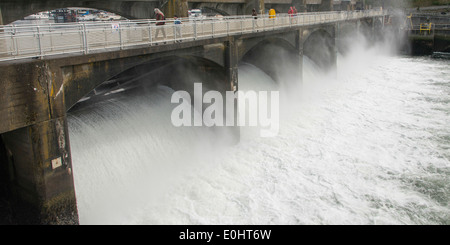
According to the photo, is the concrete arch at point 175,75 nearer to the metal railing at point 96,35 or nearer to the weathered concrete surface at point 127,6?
the metal railing at point 96,35

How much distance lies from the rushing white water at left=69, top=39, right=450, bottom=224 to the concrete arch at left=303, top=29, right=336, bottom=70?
15.2 m

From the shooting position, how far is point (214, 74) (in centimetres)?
2033

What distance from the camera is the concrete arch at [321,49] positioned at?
39312mm

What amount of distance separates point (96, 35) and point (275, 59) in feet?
66.7

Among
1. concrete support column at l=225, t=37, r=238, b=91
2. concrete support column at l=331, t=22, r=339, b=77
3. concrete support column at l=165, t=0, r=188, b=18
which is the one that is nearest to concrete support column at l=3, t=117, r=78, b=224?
concrete support column at l=225, t=37, r=238, b=91

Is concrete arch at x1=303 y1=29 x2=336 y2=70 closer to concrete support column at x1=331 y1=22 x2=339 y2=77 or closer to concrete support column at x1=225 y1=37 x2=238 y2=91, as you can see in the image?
concrete support column at x1=331 y1=22 x2=339 y2=77

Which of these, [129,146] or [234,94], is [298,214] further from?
[234,94]

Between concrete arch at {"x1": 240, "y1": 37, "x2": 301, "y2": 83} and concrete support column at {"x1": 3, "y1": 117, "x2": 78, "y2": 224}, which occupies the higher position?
concrete arch at {"x1": 240, "y1": 37, "x2": 301, "y2": 83}

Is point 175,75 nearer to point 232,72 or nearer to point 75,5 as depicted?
point 232,72

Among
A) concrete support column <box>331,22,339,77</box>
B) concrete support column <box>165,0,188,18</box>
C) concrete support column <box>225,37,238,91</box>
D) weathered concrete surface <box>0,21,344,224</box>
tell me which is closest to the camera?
weathered concrete surface <box>0,21,344,224</box>

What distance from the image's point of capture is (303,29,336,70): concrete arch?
39312 mm

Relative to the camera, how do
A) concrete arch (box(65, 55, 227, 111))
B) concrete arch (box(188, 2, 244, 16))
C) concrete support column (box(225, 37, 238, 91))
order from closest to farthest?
concrete support column (box(225, 37, 238, 91)) < concrete arch (box(65, 55, 227, 111)) < concrete arch (box(188, 2, 244, 16))

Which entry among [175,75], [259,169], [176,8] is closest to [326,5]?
[176,8]
